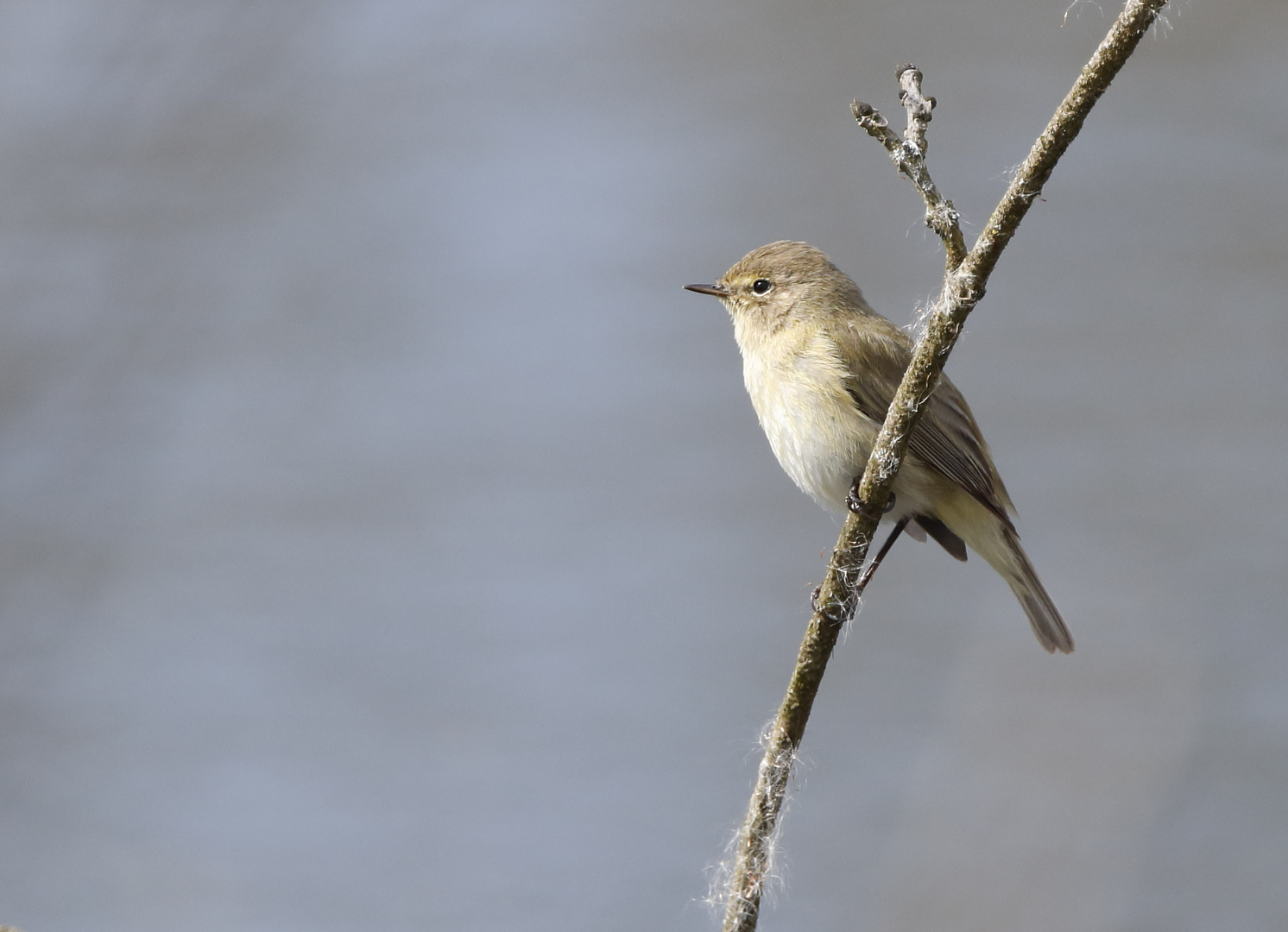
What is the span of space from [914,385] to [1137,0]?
0.57 metres

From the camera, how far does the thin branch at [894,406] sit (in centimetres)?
141

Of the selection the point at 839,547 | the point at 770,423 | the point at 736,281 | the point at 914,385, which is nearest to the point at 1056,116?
the point at 914,385

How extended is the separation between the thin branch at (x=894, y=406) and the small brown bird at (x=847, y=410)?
130 centimetres

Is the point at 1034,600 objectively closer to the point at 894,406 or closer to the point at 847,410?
the point at 847,410

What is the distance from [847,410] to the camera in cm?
328

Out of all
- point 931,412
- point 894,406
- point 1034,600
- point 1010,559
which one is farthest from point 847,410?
point 894,406

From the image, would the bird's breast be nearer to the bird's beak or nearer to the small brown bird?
the small brown bird

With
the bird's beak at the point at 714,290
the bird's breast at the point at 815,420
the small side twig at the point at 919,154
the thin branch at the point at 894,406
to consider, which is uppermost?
the bird's beak at the point at 714,290

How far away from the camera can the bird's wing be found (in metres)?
3.29

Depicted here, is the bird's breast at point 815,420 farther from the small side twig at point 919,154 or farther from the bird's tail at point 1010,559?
the small side twig at point 919,154

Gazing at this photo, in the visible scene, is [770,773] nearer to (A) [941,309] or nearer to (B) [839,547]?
(B) [839,547]

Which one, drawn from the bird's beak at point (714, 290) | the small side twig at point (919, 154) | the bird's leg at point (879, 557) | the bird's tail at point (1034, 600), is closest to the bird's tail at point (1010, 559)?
the bird's tail at point (1034, 600)

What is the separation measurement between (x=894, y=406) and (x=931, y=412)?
158cm

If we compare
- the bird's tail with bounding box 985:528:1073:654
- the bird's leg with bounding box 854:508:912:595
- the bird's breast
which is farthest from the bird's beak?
the bird's tail with bounding box 985:528:1073:654
